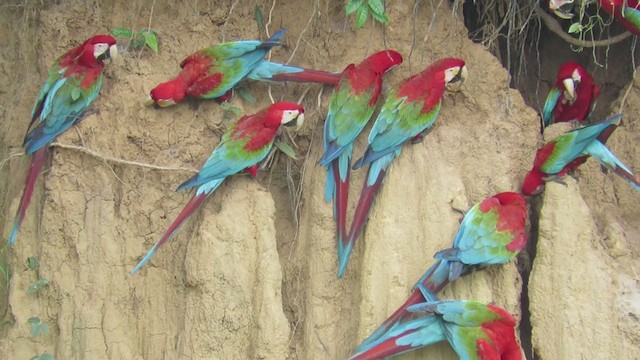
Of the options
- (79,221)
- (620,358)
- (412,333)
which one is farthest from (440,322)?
(79,221)

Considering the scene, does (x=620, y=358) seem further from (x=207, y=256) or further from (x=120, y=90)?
(x=120, y=90)

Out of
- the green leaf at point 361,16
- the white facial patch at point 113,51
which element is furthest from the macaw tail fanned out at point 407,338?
the white facial patch at point 113,51

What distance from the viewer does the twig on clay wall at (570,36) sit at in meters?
3.52

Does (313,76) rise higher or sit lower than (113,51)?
lower

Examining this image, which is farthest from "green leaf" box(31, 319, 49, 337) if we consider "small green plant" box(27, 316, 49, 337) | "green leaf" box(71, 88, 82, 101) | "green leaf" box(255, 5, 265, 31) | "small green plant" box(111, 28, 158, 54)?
"green leaf" box(255, 5, 265, 31)

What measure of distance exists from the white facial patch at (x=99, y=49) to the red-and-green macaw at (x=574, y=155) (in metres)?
1.68

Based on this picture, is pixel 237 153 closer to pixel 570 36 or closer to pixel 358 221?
pixel 358 221

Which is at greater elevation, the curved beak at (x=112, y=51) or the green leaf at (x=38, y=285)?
the curved beak at (x=112, y=51)

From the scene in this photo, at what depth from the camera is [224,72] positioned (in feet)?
11.0

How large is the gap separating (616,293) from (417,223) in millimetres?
718

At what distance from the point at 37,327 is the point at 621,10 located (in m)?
2.51

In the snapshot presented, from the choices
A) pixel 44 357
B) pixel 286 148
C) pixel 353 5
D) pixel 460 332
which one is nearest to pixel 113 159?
pixel 286 148

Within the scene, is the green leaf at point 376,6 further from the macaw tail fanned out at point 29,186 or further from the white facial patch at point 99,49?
the macaw tail fanned out at point 29,186

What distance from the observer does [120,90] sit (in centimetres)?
343
